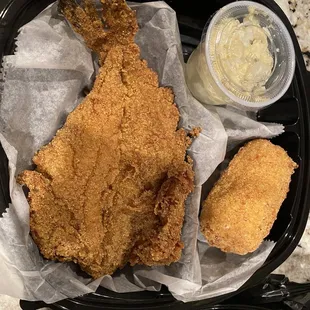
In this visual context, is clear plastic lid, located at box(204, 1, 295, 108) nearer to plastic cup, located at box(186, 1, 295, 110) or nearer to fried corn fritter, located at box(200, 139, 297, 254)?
plastic cup, located at box(186, 1, 295, 110)

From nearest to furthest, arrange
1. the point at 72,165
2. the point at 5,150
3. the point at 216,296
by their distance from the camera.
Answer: the point at 5,150 → the point at 72,165 → the point at 216,296

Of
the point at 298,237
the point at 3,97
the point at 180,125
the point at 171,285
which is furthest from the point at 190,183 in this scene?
the point at 3,97

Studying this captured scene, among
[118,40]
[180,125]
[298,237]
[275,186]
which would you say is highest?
[118,40]

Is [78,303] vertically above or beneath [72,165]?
beneath

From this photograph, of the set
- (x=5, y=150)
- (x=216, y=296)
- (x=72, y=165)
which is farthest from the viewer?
(x=216, y=296)

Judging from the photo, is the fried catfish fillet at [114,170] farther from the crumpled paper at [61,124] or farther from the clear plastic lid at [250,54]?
the clear plastic lid at [250,54]

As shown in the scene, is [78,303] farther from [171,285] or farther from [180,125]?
[180,125]

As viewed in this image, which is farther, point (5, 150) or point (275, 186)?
point (275, 186)

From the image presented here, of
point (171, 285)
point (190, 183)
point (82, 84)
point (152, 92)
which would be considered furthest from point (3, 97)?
point (171, 285)

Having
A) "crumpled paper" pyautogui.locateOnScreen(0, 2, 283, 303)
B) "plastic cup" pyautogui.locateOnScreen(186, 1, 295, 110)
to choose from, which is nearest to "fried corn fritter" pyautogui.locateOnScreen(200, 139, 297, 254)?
"crumpled paper" pyautogui.locateOnScreen(0, 2, 283, 303)
